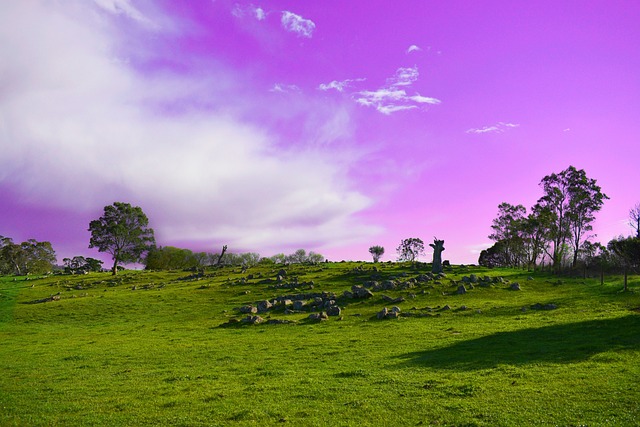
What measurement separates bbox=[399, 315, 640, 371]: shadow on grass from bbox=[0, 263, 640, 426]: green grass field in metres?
0.13

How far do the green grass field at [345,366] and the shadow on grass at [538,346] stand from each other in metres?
0.13

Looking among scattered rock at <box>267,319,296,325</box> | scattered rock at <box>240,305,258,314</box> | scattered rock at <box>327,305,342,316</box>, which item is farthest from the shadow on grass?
scattered rock at <box>240,305,258,314</box>

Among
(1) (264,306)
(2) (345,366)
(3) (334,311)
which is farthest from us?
(1) (264,306)

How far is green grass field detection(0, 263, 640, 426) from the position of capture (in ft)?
49.2

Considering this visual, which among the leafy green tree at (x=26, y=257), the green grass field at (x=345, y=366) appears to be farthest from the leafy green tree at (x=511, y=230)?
the leafy green tree at (x=26, y=257)

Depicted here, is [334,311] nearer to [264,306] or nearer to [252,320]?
[252,320]

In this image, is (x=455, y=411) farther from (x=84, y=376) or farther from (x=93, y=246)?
(x=93, y=246)

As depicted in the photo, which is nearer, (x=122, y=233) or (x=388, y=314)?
(x=388, y=314)

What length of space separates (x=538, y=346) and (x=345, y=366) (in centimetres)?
1239

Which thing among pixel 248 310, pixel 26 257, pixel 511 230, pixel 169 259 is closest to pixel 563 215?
pixel 511 230

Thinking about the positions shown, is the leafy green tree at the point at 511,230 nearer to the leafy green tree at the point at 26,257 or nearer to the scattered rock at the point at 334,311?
the scattered rock at the point at 334,311

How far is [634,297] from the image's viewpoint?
4444cm

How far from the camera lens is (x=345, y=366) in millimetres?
22797

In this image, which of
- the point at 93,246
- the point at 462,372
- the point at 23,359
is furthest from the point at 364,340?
the point at 93,246
